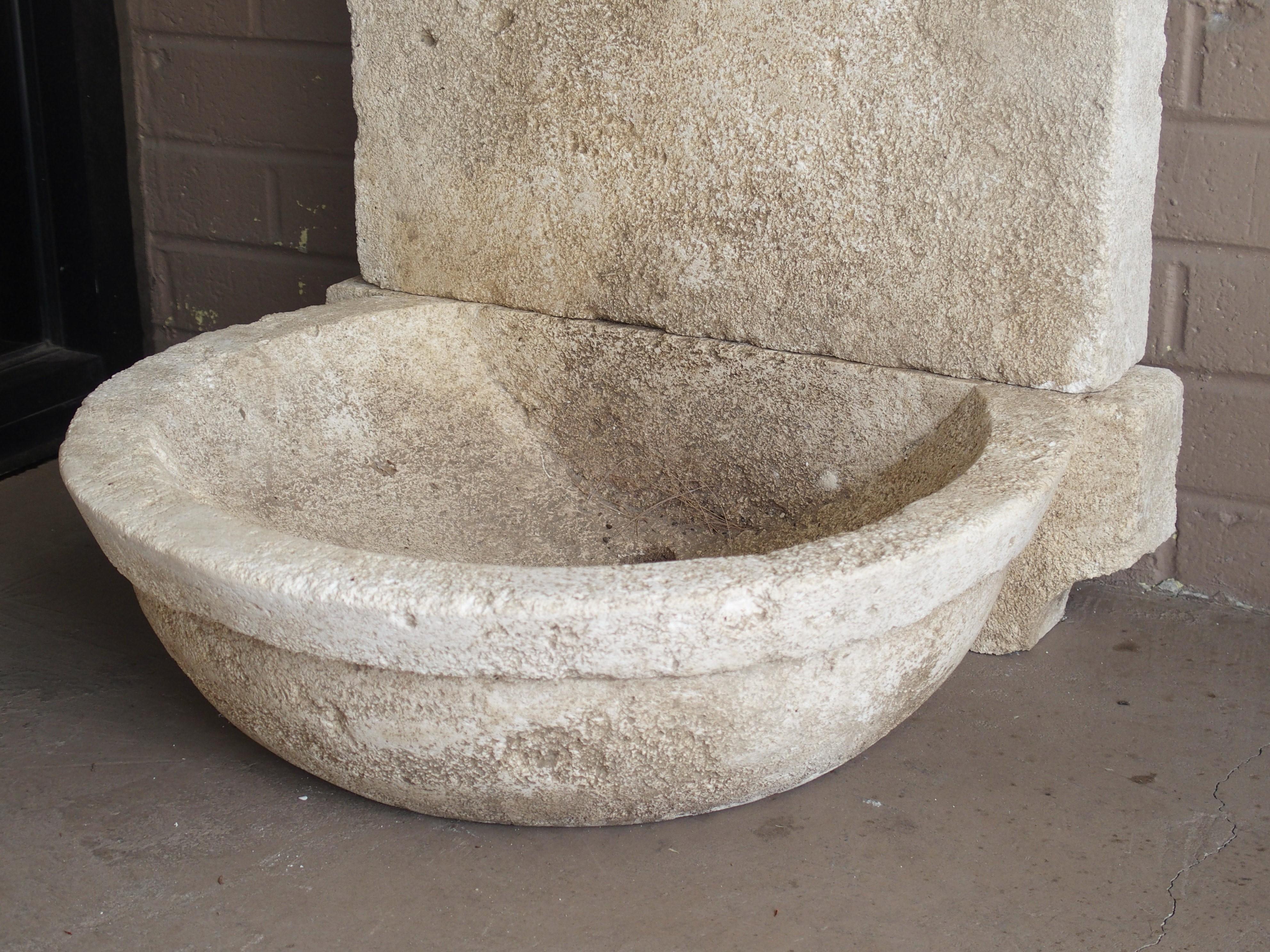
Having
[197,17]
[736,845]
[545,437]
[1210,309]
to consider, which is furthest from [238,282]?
[1210,309]

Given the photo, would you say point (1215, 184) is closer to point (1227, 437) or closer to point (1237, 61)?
point (1237, 61)

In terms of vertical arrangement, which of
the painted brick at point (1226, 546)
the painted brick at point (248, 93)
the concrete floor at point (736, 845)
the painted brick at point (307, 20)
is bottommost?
the concrete floor at point (736, 845)

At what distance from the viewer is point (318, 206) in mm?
2885

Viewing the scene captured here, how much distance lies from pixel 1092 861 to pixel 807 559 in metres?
0.58

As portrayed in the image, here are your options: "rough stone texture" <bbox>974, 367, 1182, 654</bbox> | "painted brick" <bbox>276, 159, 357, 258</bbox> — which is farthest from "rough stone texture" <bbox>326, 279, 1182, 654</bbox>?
"painted brick" <bbox>276, 159, 357, 258</bbox>

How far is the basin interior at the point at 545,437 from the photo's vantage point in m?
1.92

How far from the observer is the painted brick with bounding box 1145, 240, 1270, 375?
202 centimetres

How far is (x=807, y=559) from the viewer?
1.38m

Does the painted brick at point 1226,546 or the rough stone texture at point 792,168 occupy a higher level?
the rough stone texture at point 792,168

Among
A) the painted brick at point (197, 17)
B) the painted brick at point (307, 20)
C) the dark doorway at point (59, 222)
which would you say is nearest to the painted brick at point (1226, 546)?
the painted brick at point (307, 20)

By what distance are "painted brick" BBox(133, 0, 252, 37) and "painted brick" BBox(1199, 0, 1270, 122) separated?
1.95 meters

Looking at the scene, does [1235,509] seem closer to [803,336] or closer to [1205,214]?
[1205,214]

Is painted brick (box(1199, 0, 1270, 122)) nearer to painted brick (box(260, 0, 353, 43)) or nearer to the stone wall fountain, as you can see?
the stone wall fountain

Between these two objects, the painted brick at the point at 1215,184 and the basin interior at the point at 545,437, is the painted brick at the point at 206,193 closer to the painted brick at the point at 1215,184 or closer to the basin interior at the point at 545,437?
the basin interior at the point at 545,437
